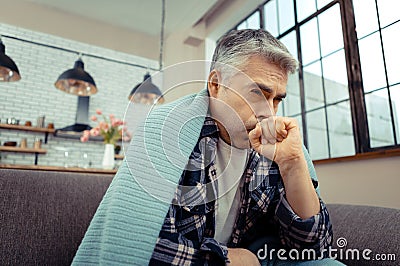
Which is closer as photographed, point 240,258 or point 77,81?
point 240,258

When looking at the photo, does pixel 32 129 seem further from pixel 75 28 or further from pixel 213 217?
pixel 213 217

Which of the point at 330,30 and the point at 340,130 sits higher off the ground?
the point at 330,30

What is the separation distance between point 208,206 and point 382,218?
0.61 meters

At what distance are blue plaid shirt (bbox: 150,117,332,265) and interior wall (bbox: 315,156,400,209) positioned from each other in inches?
41.2

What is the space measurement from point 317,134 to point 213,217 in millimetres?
1935

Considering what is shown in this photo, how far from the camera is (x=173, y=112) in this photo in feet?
2.34

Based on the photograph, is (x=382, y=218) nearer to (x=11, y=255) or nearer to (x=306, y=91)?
(x=11, y=255)

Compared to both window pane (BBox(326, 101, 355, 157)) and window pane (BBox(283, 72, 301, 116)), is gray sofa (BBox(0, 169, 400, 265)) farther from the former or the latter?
window pane (BBox(283, 72, 301, 116))

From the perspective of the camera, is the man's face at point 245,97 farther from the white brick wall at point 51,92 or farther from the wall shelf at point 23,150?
the white brick wall at point 51,92

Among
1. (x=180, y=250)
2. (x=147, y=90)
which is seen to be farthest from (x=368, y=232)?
(x=147, y=90)

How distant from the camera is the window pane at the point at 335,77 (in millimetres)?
2234

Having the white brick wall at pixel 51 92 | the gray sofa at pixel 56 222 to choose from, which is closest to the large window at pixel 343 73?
the gray sofa at pixel 56 222

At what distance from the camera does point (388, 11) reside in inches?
77.9

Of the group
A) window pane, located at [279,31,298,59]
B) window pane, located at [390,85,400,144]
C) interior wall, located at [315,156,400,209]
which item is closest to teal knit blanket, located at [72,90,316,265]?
interior wall, located at [315,156,400,209]
